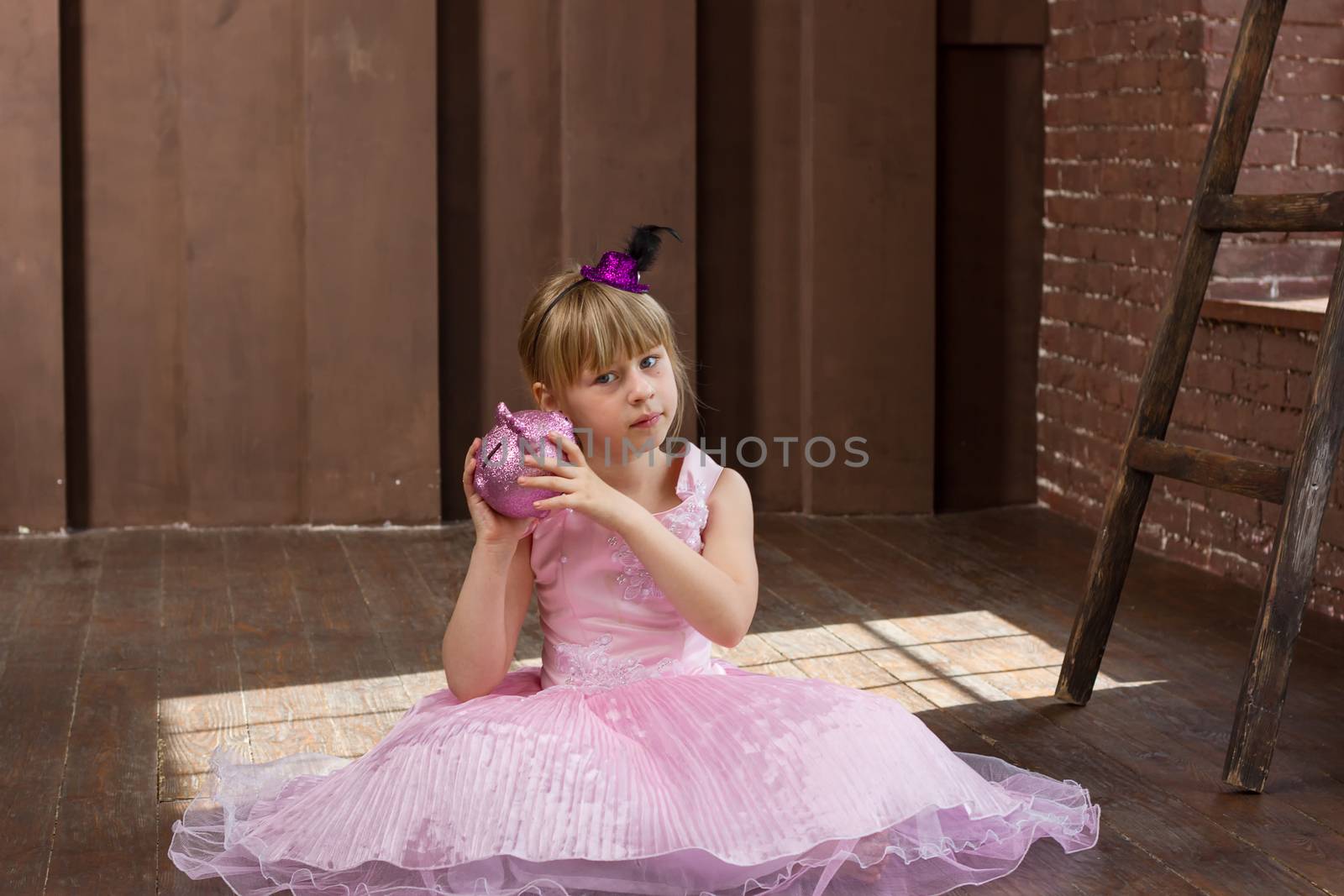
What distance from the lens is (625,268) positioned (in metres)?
2.10

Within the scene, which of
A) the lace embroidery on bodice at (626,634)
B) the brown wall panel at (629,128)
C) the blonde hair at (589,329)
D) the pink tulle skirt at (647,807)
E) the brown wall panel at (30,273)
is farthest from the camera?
the brown wall panel at (629,128)

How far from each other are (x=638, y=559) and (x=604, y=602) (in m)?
0.08

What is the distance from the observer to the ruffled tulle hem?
6.29 feet

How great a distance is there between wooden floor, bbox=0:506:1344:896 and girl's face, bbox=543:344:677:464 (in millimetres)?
806

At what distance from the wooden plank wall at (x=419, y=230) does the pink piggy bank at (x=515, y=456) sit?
2.70m

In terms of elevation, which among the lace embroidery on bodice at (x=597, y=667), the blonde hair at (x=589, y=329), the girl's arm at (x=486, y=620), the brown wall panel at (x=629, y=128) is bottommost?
the lace embroidery on bodice at (x=597, y=667)

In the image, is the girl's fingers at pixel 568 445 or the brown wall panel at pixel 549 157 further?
the brown wall panel at pixel 549 157

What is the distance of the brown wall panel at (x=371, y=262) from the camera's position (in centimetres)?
448

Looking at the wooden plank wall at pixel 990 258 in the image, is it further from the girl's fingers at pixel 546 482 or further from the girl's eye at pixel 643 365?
the girl's fingers at pixel 546 482

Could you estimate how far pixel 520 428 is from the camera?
6.39 feet

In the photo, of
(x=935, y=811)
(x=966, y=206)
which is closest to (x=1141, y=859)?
(x=935, y=811)

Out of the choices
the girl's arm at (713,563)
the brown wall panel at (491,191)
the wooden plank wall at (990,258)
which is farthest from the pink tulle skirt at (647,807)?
the wooden plank wall at (990,258)

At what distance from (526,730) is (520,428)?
15.8 inches

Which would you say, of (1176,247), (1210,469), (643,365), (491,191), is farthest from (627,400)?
(491,191)
